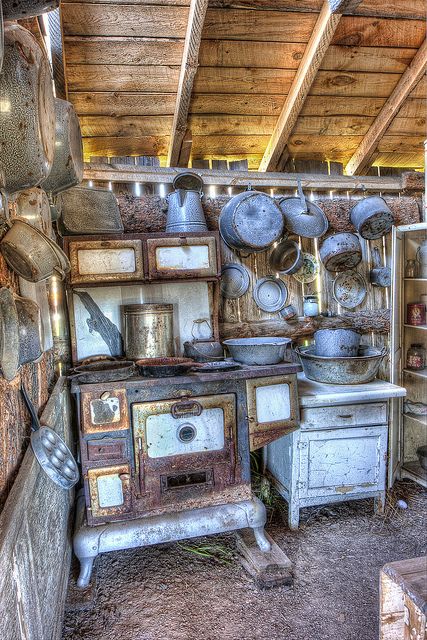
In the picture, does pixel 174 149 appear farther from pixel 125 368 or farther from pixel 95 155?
pixel 125 368

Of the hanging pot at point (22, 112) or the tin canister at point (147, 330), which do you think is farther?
the tin canister at point (147, 330)

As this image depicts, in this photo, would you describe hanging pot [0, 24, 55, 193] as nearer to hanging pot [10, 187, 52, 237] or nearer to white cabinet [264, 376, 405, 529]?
hanging pot [10, 187, 52, 237]

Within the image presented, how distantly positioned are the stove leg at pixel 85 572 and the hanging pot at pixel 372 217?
257cm

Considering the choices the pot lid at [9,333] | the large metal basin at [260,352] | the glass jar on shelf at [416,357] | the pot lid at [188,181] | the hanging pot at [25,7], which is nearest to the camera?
the hanging pot at [25,7]

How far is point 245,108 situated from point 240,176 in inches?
17.6

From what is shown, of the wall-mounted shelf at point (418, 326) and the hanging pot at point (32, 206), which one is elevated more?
the hanging pot at point (32, 206)

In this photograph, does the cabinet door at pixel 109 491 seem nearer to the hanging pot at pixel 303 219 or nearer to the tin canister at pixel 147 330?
the tin canister at pixel 147 330

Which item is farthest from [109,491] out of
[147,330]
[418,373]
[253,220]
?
[418,373]

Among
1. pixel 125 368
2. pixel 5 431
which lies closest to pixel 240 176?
pixel 125 368

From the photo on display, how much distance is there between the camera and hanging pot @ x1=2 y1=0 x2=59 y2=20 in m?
0.84

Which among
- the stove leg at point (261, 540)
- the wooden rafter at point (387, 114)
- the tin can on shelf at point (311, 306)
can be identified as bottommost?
the stove leg at point (261, 540)

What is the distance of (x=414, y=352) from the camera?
3217mm

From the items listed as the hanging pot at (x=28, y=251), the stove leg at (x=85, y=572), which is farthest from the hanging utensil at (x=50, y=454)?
the stove leg at (x=85, y=572)

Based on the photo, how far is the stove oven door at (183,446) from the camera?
7.24ft
